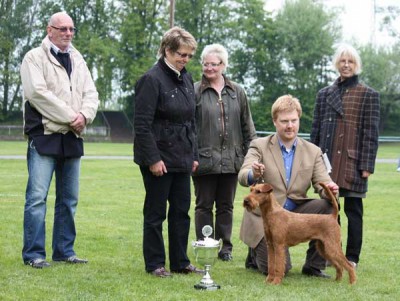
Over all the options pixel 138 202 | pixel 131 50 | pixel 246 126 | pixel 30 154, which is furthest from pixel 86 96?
pixel 131 50

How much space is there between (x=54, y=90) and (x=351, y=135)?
2707 millimetres

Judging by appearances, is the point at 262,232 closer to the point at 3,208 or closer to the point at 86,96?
the point at 86,96

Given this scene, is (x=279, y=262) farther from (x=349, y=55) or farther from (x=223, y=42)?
(x=223, y=42)

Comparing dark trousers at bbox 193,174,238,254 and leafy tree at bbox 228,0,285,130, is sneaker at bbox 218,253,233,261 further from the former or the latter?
leafy tree at bbox 228,0,285,130

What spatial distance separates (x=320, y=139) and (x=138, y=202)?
5.54 meters

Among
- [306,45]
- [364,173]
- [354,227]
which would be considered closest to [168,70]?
[364,173]

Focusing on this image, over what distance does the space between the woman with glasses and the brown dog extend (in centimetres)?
Result: 133

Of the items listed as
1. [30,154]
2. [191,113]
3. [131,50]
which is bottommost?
[30,154]

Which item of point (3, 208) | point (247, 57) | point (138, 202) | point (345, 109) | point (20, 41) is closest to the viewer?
point (345, 109)

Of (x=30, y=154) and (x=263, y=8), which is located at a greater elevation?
(x=263, y=8)

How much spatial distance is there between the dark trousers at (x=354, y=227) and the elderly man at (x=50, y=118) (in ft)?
8.31

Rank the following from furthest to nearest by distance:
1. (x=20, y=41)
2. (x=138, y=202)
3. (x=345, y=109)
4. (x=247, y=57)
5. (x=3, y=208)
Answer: (x=247, y=57), (x=20, y=41), (x=138, y=202), (x=3, y=208), (x=345, y=109)

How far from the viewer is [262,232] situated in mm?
6109

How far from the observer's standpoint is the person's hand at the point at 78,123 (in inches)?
237
